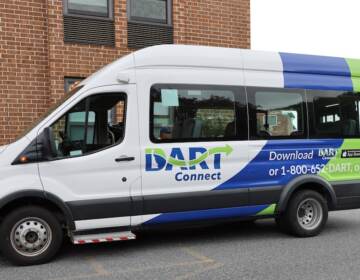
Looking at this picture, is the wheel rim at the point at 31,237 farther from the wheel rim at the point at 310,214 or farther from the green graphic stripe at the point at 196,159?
the wheel rim at the point at 310,214

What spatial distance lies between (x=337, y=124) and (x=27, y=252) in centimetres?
473

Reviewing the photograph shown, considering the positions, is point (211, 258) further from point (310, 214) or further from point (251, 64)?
point (251, 64)

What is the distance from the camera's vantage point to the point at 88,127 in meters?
5.77

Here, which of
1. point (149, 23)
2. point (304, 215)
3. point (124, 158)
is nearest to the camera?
point (124, 158)

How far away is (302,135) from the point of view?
690cm

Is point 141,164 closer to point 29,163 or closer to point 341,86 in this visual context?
point 29,163

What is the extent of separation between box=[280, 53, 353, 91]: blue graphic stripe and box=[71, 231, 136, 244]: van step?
3109mm

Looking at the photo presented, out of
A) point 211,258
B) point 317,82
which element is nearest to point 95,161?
point 211,258

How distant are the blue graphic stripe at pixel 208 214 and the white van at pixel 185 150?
0.01m

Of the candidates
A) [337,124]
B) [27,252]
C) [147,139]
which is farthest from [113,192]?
[337,124]

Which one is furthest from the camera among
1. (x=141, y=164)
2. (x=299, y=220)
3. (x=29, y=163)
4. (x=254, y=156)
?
(x=299, y=220)

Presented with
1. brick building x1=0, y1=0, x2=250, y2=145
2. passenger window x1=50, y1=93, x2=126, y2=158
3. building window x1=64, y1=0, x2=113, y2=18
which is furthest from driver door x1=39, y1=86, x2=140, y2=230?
building window x1=64, y1=0, x2=113, y2=18

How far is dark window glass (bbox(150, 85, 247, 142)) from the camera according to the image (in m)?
6.09

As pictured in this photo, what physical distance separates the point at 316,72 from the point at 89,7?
17.9ft
